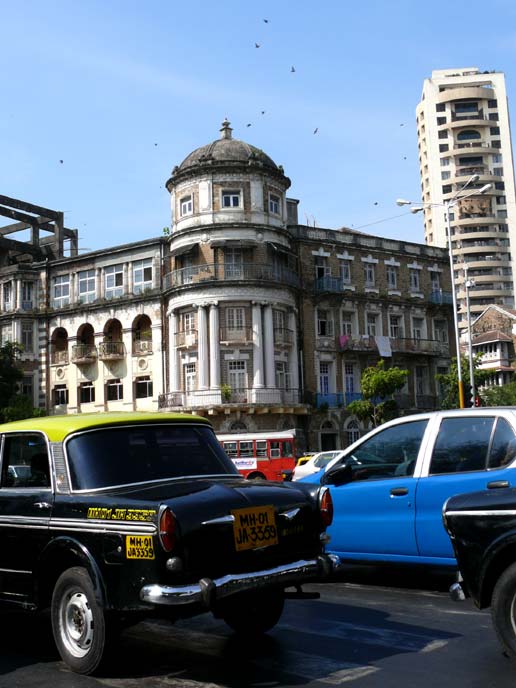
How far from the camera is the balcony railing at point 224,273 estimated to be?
4234 cm

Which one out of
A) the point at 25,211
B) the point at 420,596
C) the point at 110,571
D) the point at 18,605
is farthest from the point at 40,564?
the point at 25,211

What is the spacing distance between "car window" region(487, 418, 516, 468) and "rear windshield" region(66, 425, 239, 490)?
8.33 ft

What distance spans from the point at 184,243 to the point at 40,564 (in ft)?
125

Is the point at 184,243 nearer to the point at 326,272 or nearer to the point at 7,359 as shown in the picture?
the point at 326,272

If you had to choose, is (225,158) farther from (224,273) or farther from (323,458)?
(323,458)

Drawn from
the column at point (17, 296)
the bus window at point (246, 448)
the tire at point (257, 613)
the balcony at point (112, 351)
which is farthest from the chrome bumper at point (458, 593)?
the column at point (17, 296)

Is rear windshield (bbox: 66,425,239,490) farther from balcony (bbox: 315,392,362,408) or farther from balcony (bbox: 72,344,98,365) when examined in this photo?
balcony (bbox: 72,344,98,365)

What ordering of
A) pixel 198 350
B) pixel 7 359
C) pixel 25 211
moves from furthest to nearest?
1. pixel 25 211
2. pixel 7 359
3. pixel 198 350

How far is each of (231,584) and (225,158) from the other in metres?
40.0

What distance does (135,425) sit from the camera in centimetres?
632

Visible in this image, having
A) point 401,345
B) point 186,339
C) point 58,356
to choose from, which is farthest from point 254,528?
point 58,356

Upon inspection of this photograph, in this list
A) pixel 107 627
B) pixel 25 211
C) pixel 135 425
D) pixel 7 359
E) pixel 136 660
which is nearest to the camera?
pixel 107 627

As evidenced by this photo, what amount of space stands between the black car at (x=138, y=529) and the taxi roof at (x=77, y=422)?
0.5 inches

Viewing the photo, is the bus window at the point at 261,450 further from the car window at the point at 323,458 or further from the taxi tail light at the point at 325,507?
the taxi tail light at the point at 325,507
